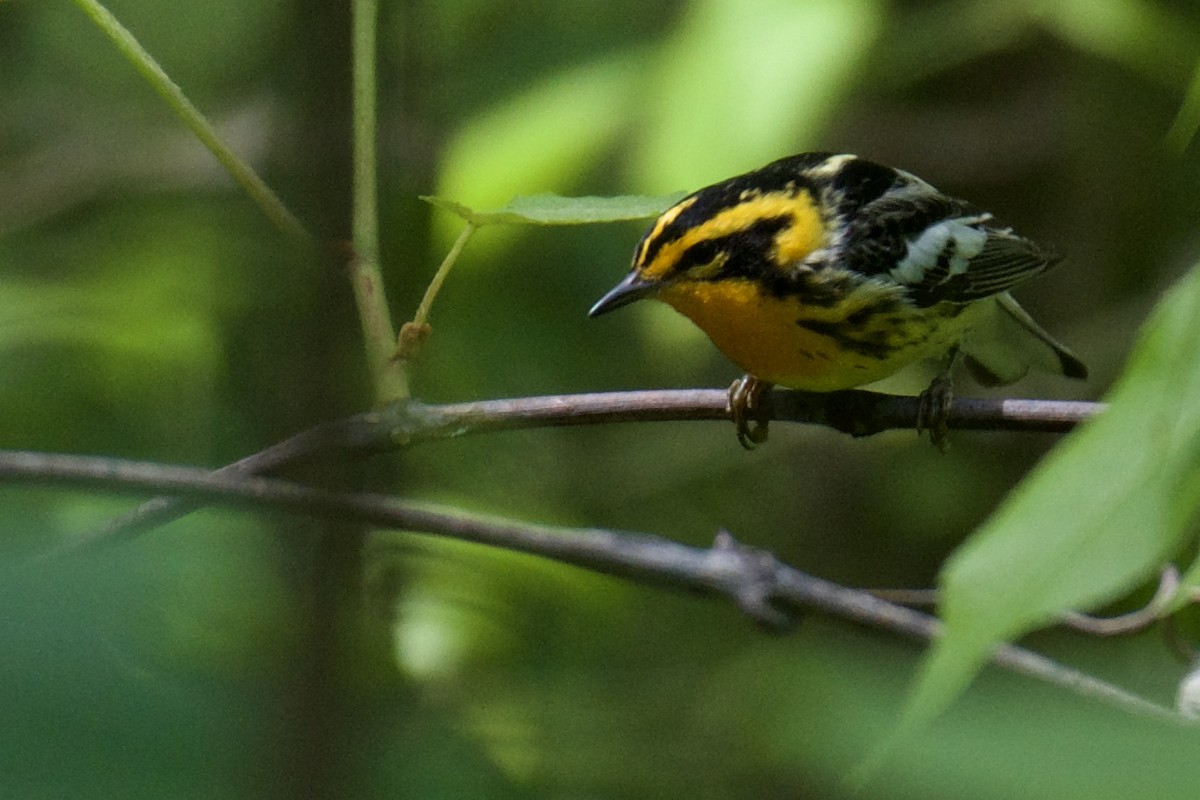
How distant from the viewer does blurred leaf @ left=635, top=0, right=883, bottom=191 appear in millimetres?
2705

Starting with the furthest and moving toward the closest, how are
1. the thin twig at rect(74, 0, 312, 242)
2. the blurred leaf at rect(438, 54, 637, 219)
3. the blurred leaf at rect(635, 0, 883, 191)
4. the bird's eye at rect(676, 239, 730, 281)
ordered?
1. the blurred leaf at rect(438, 54, 637, 219)
2. the blurred leaf at rect(635, 0, 883, 191)
3. the bird's eye at rect(676, 239, 730, 281)
4. the thin twig at rect(74, 0, 312, 242)

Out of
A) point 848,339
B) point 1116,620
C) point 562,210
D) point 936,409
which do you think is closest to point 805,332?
point 848,339

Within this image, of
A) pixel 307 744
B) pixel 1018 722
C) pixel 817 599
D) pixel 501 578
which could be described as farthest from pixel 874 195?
pixel 307 744

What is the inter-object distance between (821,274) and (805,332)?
161 millimetres

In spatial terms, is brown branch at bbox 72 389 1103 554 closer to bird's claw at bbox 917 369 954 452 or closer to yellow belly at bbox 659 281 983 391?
bird's claw at bbox 917 369 954 452

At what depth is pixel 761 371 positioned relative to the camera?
261cm

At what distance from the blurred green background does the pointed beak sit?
28 cm

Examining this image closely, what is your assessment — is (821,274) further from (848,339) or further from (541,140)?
(541,140)

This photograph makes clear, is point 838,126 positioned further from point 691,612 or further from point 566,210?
point 566,210

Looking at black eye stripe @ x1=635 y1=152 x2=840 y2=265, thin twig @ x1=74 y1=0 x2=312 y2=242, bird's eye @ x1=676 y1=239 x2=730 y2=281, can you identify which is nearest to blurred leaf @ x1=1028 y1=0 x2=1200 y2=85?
black eye stripe @ x1=635 y1=152 x2=840 y2=265

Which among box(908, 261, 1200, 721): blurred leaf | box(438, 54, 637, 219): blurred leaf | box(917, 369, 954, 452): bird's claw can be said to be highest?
box(438, 54, 637, 219): blurred leaf

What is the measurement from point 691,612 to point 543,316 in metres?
1.31

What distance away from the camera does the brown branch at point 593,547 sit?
2.80 ft

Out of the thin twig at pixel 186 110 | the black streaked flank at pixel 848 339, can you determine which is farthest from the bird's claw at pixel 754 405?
the thin twig at pixel 186 110
